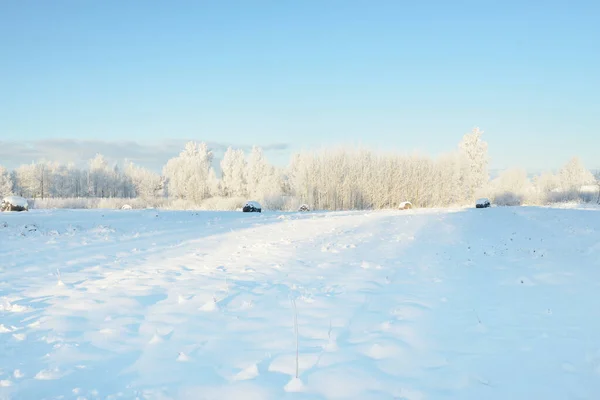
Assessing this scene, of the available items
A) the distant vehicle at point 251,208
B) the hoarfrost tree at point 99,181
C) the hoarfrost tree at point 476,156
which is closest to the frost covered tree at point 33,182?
the hoarfrost tree at point 99,181

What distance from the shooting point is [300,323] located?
19.1 feet

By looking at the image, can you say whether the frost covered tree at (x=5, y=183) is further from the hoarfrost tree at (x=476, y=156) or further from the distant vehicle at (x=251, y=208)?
the hoarfrost tree at (x=476, y=156)

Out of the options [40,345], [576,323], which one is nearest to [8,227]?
[40,345]

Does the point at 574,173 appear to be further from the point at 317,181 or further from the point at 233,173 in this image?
the point at 233,173

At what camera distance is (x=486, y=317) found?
6344 millimetres

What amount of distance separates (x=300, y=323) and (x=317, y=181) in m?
46.6

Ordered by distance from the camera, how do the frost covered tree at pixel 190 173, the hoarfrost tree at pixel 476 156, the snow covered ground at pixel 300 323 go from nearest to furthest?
1. the snow covered ground at pixel 300 323
2. the hoarfrost tree at pixel 476 156
3. the frost covered tree at pixel 190 173

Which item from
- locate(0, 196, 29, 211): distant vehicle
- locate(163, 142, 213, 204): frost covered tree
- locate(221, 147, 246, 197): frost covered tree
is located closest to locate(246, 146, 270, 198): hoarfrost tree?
locate(221, 147, 246, 197): frost covered tree

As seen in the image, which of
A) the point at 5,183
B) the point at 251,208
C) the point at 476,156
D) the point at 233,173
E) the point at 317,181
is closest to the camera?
the point at 251,208

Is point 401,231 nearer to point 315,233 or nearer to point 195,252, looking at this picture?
point 315,233

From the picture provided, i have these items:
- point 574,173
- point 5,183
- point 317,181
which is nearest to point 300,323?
point 317,181

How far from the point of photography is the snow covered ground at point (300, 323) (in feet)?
13.2

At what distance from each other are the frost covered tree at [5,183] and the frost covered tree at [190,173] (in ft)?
99.5

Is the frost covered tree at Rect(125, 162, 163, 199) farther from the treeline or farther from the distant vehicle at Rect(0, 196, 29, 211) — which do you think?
the distant vehicle at Rect(0, 196, 29, 211)
